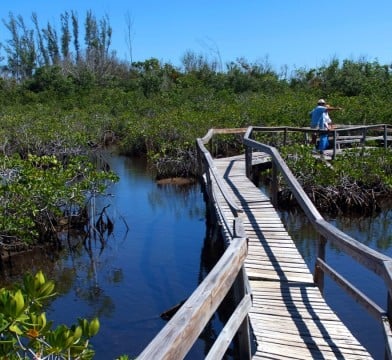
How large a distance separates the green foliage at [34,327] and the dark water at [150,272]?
4327 mm

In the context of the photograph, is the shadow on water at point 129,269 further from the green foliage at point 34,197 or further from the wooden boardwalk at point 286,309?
the wooden boardwalk at point 286,309

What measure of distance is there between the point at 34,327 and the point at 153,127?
706 inches

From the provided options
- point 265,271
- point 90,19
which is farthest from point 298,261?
point 90,19

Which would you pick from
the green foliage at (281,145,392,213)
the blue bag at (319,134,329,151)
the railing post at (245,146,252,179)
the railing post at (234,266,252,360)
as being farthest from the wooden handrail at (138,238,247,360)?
the blue bag at (319,134,329,151)

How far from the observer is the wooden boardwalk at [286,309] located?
4230 millimetres

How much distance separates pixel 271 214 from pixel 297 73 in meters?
28.5

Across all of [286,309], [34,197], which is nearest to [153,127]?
[34,197]

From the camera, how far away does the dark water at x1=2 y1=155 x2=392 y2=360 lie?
6.97 m

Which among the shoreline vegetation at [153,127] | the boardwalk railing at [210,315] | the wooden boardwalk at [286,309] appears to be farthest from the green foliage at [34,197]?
the boardwalk railing at [210,315]

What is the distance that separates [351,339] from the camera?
4395 millimetres

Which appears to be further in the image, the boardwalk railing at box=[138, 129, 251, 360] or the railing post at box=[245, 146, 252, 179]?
the railing post at box=[245, 146, 252, 179]

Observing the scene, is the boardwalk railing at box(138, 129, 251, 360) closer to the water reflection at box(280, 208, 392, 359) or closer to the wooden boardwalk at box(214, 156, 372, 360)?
the wooden boardwalk at box(214, 156, 372, 360)

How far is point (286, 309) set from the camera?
5047mm

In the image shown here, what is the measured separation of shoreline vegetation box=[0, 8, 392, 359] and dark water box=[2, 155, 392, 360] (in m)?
0.79
